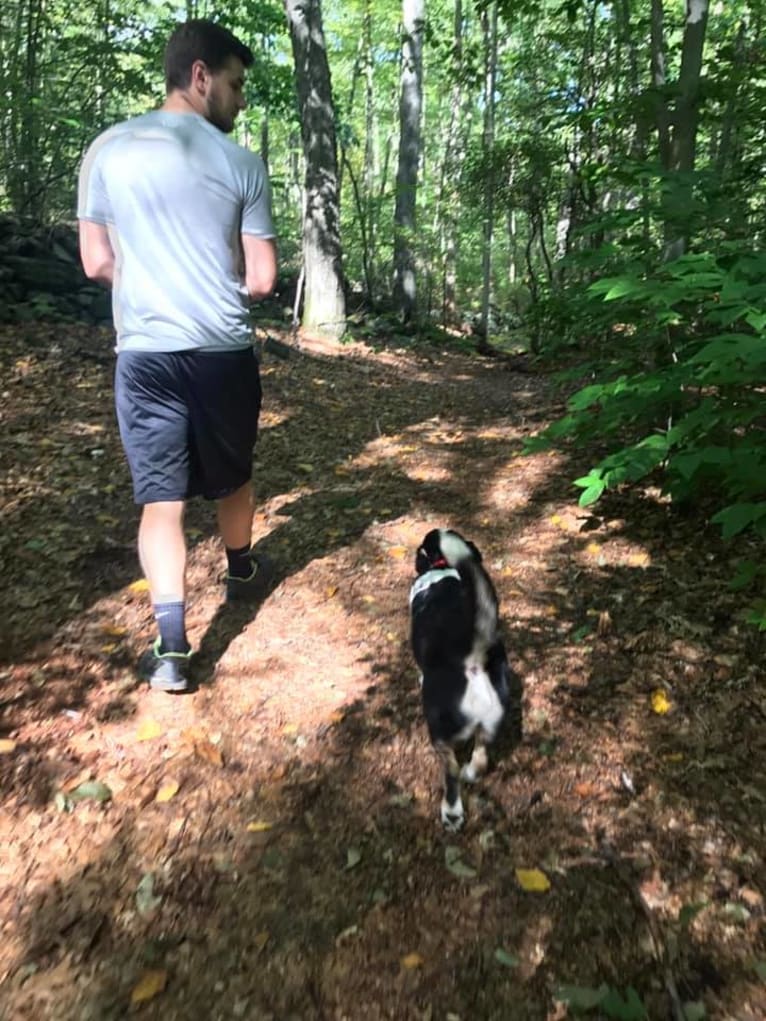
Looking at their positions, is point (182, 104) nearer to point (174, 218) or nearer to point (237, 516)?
point (174, 218)

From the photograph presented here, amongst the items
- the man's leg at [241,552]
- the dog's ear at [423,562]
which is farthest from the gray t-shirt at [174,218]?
the dog's ear at [423,562]

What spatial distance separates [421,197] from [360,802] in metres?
26.2

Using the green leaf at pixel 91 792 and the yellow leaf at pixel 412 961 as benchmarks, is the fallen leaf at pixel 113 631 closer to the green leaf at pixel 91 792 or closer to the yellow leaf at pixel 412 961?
the green leaf at pixel 91 792

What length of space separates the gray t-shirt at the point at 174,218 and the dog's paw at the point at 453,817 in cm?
196

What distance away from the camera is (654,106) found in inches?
231

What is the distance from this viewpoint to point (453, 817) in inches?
90.1

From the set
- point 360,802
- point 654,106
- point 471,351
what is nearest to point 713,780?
point 360,802

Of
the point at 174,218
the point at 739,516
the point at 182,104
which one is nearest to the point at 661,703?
the point at 739,516

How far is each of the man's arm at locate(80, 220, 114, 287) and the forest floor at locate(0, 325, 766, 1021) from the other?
169 centimetres

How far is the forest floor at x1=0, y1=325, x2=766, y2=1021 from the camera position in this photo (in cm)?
180

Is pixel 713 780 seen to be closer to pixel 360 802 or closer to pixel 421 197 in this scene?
pixel 360 802

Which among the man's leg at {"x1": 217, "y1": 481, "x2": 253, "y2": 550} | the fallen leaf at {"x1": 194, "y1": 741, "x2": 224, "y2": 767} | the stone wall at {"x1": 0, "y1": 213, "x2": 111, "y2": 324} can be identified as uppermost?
the stone wall at {"x1": 0, "y1": 213, "x2": 111, "y2": 324}

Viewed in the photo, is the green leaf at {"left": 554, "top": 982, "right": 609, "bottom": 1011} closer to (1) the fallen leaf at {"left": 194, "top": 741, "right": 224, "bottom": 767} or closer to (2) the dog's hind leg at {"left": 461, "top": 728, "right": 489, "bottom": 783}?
(2) the dog's hind leg at {"left": 461, "top": 728, "right": 489, "bottom": 783}

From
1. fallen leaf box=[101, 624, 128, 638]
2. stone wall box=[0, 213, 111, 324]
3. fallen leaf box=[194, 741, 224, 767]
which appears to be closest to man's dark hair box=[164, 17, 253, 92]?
fallen leaf box=[101, 624, 128, 638]
